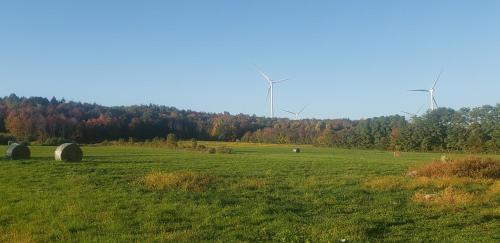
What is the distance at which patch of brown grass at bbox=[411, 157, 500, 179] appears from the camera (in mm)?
23359

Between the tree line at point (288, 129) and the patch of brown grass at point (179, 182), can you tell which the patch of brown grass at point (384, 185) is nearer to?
the patch of brown grass at point (179, 182)

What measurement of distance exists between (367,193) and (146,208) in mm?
7901

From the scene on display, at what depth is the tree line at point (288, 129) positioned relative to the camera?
89.6 m

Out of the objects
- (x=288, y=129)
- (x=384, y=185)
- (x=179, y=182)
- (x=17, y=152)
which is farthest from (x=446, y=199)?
(x=288, y=129)

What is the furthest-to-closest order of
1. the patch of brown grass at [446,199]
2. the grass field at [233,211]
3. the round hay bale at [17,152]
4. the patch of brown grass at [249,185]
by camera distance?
the round hay bale at [17,152], the patch of brown grass at [249,185], the patch of brown grass at [446,199], the grass field at [233,211]

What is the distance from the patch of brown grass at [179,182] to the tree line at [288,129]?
64.6 meters

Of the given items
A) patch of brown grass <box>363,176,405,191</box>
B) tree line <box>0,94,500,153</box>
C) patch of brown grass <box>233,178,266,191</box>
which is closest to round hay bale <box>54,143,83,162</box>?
patch of brown grass <box>233,178,266,191</box>

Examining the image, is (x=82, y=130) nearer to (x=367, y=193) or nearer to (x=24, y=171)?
(x=24, y=171)

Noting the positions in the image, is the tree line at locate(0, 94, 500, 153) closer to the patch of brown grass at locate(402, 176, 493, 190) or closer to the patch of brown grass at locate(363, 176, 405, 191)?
the patch of brown grass at locate(402, 176, 493, 190)

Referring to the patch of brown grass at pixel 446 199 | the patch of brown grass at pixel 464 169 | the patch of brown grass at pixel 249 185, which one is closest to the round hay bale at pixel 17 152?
the patch of brown grass at pixel 249 185

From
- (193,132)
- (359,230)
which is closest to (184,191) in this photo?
(359,230)

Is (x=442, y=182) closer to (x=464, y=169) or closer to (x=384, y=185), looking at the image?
(x=384, y=185)

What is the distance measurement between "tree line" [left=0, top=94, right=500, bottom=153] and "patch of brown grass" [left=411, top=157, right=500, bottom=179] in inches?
2424

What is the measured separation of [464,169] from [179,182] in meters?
13.5
